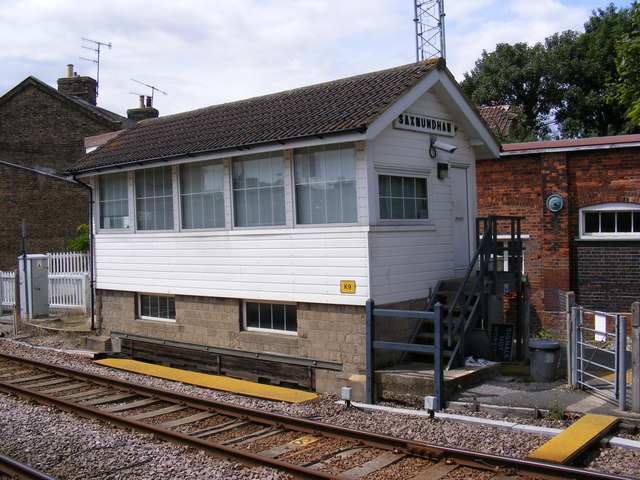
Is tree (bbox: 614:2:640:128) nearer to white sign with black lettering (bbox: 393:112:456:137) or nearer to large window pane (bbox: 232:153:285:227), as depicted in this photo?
white sign with black lettering (bbox: 393:112:456:137)

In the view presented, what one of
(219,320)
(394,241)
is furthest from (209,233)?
(394,241)

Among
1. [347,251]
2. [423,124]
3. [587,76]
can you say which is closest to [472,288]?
[347,251]

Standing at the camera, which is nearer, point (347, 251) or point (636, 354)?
point (636, 354)

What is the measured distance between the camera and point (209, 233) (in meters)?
12.0

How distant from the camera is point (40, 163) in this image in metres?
29.2

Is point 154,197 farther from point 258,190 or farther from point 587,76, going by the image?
point 587,76

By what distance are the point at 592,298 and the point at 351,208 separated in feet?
24.6

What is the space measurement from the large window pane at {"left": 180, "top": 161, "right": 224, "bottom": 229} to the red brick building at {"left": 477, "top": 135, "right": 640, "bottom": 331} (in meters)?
7.11

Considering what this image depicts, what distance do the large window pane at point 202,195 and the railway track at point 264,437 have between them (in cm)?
325

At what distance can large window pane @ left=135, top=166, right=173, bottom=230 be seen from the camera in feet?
42.2

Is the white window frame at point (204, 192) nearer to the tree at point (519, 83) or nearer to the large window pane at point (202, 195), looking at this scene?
the large window pane at point (202, 195)

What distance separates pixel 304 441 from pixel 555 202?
949 cm

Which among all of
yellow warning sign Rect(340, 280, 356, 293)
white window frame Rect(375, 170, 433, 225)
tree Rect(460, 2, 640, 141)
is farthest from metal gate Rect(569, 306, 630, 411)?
tree Rect(460, 2, 640, 141)

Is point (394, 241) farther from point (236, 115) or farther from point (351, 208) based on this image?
point (236, 115)
